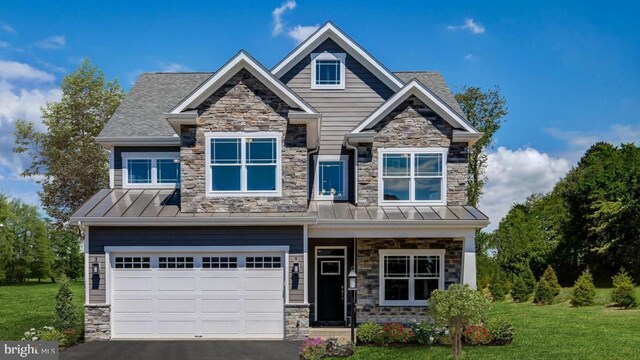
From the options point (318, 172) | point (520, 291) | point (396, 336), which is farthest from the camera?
point (520, 291)

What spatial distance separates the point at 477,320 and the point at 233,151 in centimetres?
786

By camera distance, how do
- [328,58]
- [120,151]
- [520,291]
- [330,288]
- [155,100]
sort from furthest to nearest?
1. [520,291]
2. [155,100]
3. [328,58]
4. [120,151]
5. [330,288]

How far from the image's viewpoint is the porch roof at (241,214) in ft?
46.2

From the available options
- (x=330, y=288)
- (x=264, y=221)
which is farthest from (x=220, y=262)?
(x=330, y=288)

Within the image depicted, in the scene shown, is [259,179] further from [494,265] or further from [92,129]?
[92,129]

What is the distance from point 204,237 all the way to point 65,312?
4.60 m

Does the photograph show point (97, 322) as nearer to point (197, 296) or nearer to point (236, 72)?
point (197, 296)

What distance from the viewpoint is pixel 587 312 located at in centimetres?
1866

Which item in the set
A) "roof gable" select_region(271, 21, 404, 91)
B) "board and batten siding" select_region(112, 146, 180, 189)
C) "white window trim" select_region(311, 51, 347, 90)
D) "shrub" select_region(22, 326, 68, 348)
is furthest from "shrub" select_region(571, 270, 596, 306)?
"shrub" select_region(22, 326, 68, 348)

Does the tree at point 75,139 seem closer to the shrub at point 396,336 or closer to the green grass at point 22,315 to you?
the green grass at point 22,315

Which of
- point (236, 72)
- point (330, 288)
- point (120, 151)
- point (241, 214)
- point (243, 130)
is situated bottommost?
point (330, 288)

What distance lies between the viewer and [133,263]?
47.6ft

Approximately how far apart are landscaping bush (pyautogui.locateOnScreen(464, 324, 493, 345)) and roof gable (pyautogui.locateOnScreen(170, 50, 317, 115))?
7215 millimetres

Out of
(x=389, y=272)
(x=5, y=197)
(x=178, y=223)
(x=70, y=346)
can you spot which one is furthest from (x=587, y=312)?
(x=5, y=197)
